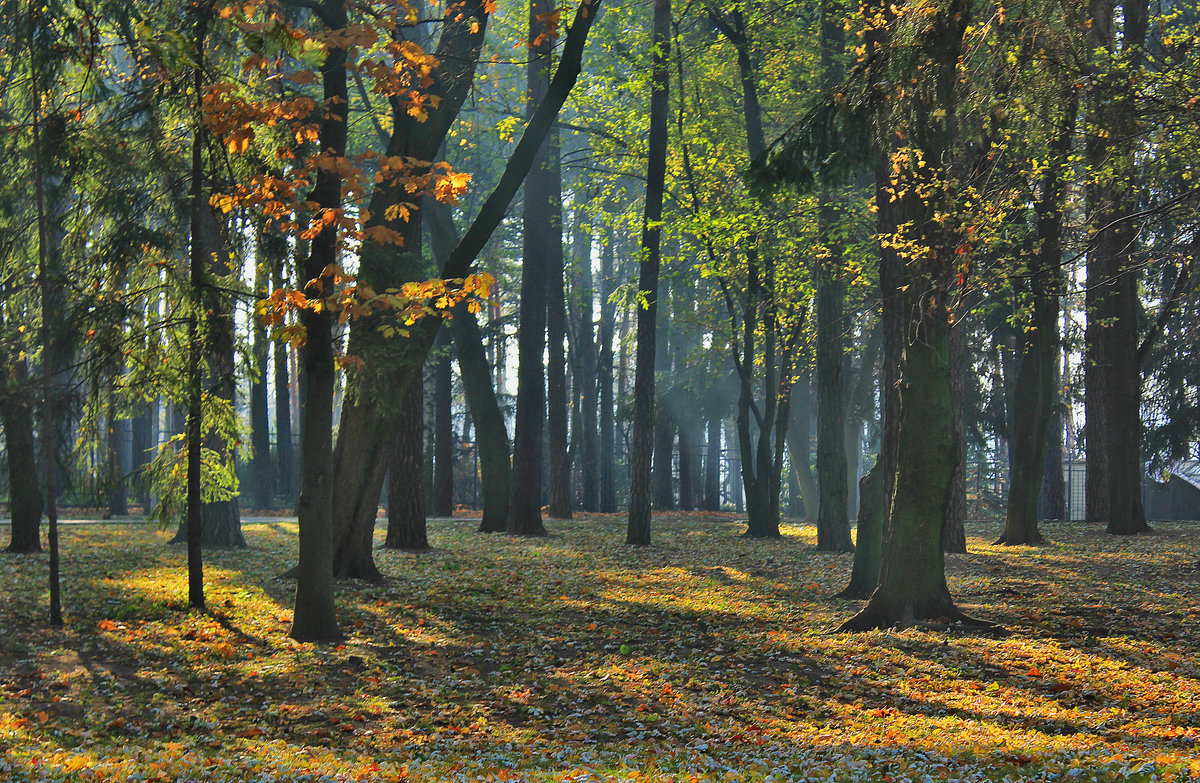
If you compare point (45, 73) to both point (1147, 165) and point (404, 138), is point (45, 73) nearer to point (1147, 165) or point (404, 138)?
point (404, 138)

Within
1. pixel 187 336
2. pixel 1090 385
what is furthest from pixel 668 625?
pixel 1090 385

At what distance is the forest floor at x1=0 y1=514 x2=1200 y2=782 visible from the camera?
5219mm

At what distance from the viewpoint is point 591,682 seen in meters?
7.53

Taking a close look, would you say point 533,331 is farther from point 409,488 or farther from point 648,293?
point 409,488

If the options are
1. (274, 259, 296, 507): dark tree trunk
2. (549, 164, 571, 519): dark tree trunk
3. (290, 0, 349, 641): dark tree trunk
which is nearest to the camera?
(290, 0, 349, 641): dark tree trunk

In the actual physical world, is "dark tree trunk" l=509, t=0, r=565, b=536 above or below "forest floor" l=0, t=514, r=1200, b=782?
above

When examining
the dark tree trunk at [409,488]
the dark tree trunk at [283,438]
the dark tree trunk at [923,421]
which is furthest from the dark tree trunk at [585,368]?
the dark tree trunk at [923,421]

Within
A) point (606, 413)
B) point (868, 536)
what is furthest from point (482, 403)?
point (606, 413)

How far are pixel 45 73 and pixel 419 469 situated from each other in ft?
26.1

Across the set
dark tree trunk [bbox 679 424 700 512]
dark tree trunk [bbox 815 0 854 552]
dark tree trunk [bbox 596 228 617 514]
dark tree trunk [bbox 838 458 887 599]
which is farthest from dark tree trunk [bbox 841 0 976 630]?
dark tree trunk [bbox 679 424 700 512]

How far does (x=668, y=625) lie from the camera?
9.89 metres

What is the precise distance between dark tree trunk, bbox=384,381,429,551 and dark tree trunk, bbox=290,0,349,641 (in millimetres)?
6718

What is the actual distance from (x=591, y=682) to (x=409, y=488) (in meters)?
8.79

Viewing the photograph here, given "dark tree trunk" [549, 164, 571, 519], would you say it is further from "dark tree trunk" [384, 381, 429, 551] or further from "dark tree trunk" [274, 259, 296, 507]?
"dark tree trunk" [274, 259, 296, 507]
